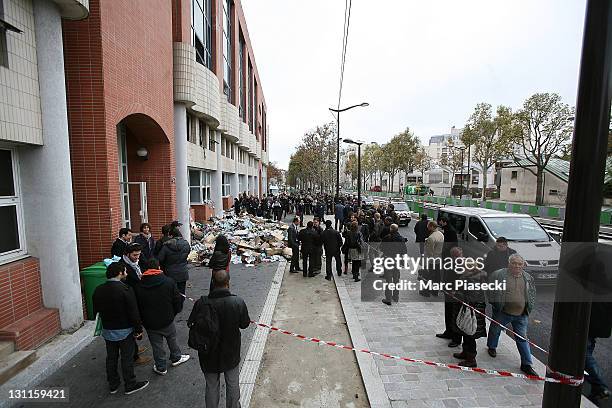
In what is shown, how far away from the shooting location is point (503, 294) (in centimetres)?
446

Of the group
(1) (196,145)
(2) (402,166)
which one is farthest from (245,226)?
(2) (402,166)

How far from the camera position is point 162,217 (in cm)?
1030

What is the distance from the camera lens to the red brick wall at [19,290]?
176 inches

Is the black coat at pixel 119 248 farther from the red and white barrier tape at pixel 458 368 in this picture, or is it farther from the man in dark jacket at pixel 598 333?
the man in dark jacket at pixel 598 333

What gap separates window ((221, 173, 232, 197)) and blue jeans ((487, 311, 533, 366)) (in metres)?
19.4

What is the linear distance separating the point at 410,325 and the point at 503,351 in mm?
1478

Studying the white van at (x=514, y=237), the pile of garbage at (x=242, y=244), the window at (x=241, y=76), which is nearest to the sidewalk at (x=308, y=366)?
the pile of garbage at (x=242, y=244)

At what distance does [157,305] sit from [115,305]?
1.56 feet

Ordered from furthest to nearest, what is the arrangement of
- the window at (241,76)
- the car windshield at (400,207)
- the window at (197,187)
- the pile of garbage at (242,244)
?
the window at (241,76) < the car windshield at (400,207) < the window at (197,187) < the pile of garbage at (242,244)

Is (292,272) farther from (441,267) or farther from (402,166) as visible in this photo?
(402,166)

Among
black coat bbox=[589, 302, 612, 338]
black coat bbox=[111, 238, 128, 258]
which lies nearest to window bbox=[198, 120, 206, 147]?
black coat bbox=[111, 238, 128, 258]

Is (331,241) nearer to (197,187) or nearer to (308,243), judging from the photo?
(308,243)

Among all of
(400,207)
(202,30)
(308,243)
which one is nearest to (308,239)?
(308,243)

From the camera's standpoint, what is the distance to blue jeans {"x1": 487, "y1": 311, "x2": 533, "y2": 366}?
170 inches
